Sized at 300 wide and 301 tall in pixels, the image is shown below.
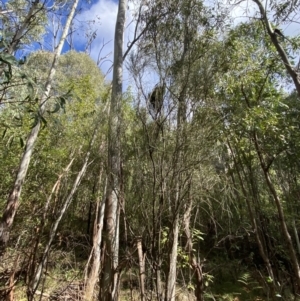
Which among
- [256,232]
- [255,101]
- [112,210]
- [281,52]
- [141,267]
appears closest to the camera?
[141,267]

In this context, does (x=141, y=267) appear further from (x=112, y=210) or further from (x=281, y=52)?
(x=281, y=52)

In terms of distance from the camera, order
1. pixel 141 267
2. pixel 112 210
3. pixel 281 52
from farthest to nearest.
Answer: pixel 112 210 → pixel 281 52 → pixel 141 267

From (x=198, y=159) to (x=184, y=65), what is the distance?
861mm

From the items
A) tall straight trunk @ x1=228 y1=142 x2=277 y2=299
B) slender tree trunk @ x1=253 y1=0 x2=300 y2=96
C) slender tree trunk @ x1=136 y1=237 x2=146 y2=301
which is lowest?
slender tree trunk @ x1=136 y1=237 x2=146 y2=301

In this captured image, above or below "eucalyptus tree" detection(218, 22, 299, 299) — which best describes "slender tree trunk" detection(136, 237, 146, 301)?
below

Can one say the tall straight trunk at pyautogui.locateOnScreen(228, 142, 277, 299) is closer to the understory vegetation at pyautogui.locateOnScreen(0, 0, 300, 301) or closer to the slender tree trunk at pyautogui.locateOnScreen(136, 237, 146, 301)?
the understory vegetation at pyautogui.locateOnScreen(0, 0, 300, 301)

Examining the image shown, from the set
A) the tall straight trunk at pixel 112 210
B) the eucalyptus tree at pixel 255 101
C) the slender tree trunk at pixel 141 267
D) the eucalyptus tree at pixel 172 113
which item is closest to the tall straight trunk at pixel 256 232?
the eucalyptus tree at pixel 255 101

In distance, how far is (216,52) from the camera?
9.12ft

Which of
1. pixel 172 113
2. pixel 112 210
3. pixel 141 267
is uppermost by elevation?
pixel 172 113

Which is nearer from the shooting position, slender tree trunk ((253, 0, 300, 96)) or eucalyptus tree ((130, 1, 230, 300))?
A: eucalyptus tree ((130, 1, 230, 300))

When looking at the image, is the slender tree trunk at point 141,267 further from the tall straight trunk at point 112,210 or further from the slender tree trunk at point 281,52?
the slender tree trunk at point 281,52

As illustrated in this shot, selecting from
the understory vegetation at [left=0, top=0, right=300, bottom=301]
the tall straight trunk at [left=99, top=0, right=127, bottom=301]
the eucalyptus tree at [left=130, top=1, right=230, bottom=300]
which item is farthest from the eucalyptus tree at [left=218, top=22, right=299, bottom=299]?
the tall straight trunk at [left=99, top=0, right=127, bottom=301]

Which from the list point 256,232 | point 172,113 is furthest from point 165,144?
point 256,232

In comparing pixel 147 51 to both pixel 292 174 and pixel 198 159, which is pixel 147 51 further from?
pixel 292 174
